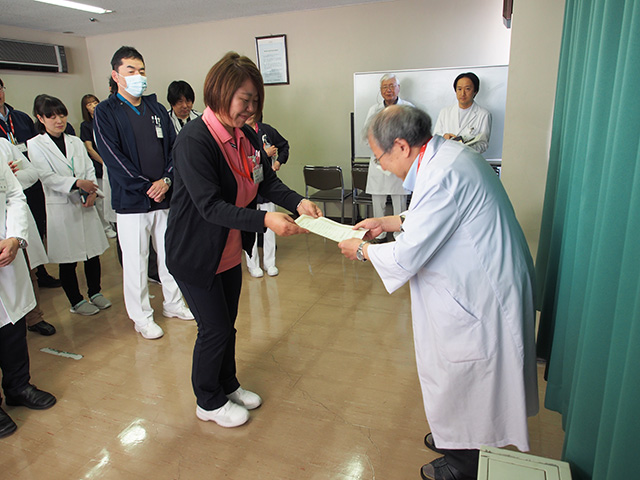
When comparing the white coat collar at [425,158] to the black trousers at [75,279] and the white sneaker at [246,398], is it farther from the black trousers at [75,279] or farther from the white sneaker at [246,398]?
the black trousers at [75,279]

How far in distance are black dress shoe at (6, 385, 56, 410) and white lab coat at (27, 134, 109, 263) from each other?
112 cm

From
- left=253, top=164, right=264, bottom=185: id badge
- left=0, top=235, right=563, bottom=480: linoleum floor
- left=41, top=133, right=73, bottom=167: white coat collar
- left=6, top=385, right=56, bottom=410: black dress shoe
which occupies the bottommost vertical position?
left=0, top=235, right=563, bottom=480: linoleum floor

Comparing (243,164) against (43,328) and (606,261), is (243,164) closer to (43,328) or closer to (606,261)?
(606,261)

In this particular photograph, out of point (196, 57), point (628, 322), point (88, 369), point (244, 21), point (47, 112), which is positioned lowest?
point (88, 369)

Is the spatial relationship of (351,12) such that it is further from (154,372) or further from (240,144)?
(154,372)

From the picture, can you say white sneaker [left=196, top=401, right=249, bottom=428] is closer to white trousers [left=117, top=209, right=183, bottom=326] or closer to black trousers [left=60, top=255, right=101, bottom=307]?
white trousers [left=117, top=209, right=183, bottom=326]

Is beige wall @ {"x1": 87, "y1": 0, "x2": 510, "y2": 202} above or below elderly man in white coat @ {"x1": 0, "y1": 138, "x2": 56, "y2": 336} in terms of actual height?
above

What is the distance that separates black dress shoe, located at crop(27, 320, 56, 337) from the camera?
3018 millimetres

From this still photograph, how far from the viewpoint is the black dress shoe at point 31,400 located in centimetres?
223

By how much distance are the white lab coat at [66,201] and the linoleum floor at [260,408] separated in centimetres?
56

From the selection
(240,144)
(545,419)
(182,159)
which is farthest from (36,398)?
(545,419)

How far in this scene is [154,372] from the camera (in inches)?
100.0


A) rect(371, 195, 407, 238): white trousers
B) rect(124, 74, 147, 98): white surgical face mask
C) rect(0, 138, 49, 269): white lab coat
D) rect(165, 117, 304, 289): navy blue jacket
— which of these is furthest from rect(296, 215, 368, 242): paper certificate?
rect(371, 195, 407, 238): white trousers

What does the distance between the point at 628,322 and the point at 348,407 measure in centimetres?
161
